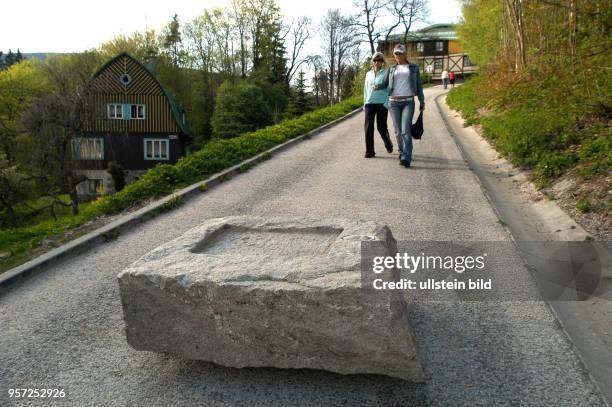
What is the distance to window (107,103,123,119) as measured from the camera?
40.2 m

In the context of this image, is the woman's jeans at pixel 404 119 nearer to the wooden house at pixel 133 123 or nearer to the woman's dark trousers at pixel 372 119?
the woman's dark trousers at pixel 372 119

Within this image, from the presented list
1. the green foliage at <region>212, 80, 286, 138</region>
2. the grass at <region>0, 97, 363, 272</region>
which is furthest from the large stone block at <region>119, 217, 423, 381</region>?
the green foliage at <region>212, 80, 286, 138</region>

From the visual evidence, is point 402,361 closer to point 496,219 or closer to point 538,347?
point 538,347

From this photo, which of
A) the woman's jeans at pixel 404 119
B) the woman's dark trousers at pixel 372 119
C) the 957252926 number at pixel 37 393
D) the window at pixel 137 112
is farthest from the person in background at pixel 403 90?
the window at pixel 137 112

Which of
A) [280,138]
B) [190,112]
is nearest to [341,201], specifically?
[280,138]

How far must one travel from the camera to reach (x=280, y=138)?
46.2 feet

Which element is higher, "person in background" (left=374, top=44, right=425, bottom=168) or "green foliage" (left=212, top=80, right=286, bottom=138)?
"green foliage" (left=212, top=80, right=286, bottom=138)

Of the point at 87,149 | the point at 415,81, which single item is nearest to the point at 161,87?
the point at 87,149

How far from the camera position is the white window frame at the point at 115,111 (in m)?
40.2

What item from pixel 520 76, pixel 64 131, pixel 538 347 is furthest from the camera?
pixel 64 131

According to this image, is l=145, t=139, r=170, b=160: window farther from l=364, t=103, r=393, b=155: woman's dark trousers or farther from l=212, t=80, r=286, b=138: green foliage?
l=364, t=103, r=393, b=155: woman's dark trousers

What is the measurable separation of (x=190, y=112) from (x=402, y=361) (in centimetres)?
5548

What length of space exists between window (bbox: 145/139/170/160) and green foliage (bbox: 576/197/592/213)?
125 ft

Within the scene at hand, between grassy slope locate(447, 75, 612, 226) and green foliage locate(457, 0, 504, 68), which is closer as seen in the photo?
grassy slope locate(447, 75, 612, 226)
